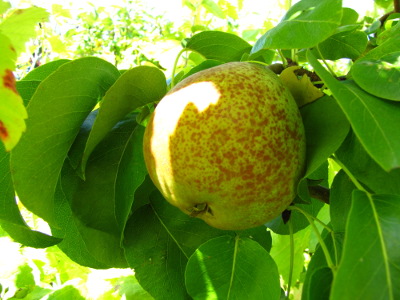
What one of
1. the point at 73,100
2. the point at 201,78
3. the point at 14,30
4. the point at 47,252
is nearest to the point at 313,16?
the point at 201,78

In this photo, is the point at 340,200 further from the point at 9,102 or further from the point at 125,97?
the point at 9,102

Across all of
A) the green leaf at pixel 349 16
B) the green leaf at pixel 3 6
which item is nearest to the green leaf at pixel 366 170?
the green leaf at pixel 349 16

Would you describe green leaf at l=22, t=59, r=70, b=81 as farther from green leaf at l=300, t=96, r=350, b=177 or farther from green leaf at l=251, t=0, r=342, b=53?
green leaf at l=300, t=96, r=350, b=177

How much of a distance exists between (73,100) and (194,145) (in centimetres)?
27

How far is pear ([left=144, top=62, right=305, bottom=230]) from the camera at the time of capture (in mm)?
747

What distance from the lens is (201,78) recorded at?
33.1 inches

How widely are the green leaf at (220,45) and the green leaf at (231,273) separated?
0.47 metres

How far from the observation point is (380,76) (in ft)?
2.45

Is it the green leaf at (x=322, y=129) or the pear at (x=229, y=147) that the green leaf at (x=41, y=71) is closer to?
the pear at (x=229, y=147)

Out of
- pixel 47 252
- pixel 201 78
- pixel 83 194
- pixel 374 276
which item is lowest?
pixel 47 252

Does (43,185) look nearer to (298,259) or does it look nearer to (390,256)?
(390,256)

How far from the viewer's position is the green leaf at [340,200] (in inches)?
35.2

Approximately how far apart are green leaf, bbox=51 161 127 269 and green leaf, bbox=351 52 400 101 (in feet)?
1.96

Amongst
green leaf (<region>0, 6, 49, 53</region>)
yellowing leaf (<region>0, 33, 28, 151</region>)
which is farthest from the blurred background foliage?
yellowing leaf (<region>0, 33, 28, 151</region>)
